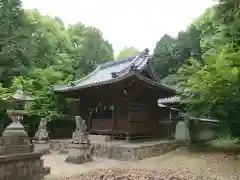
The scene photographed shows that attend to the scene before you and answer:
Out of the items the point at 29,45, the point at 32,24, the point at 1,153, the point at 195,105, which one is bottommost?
the point at 1,153

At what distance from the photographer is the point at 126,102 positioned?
14898 millimetres

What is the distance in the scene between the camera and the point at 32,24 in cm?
2148

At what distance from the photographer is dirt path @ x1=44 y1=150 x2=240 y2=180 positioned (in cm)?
898

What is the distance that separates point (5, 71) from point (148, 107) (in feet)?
32.7

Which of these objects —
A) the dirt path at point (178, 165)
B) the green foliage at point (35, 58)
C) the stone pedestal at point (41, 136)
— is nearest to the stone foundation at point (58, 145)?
the stone pedestal at point (41, 136)

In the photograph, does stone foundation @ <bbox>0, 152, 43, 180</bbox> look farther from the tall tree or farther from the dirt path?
the tall tree

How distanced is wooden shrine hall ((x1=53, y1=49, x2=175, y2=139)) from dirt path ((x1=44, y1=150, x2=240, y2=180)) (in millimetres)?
3360

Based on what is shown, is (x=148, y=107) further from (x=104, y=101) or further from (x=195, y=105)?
(x=195, y=105)

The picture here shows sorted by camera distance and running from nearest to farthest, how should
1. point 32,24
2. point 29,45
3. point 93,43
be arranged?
point 29,45 < point 32,24 < point 93,43

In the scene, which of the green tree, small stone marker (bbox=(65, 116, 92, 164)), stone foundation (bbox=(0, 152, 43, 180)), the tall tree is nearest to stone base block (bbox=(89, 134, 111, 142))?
small stone marker (bbox=(65, 116, 92, 164))

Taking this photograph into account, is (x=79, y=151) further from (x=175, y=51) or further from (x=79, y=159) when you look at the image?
(x=175, y=51)

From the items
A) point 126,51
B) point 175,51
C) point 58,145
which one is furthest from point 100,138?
point 126,51

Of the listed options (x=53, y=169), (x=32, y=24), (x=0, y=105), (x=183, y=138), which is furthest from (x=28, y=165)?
(x=32, y=24)

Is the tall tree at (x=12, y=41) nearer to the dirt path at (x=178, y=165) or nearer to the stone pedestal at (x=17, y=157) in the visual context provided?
the dirt path at (x=178, y=165)
